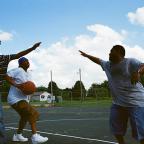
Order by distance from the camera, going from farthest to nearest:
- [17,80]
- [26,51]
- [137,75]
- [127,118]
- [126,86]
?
[17,80]
[26,51]
[127,118]
[126,86]
[137,75]

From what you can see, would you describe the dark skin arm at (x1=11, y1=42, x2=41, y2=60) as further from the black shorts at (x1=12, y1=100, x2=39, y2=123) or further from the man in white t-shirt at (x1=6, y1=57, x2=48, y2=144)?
the black shorts at (x1=12, y1=100, x2=39, y2=123)

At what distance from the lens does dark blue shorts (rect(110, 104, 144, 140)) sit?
25.3 ft

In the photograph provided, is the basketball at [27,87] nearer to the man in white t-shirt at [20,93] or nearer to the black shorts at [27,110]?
the man in white t-shirt at [20,93]

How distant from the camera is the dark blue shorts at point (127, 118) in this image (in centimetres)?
770

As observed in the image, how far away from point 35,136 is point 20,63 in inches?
66.1

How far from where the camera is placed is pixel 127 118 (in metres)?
8.12

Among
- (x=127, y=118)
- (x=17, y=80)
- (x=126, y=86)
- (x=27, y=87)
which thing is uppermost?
(x=17, y=80)

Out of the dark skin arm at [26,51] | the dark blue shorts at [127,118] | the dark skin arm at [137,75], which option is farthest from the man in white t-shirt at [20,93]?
the dark skin arm at [137,75]

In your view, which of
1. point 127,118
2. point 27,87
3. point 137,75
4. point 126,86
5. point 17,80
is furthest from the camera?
point 17,80

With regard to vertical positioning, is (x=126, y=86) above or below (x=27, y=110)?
above

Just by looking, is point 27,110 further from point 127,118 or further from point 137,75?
point 137,75

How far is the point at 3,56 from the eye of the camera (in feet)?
28.9

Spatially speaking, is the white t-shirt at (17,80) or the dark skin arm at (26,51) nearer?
the dark skin arm at (26,51)

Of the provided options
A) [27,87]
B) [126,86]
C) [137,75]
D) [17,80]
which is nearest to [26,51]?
[27,87]
